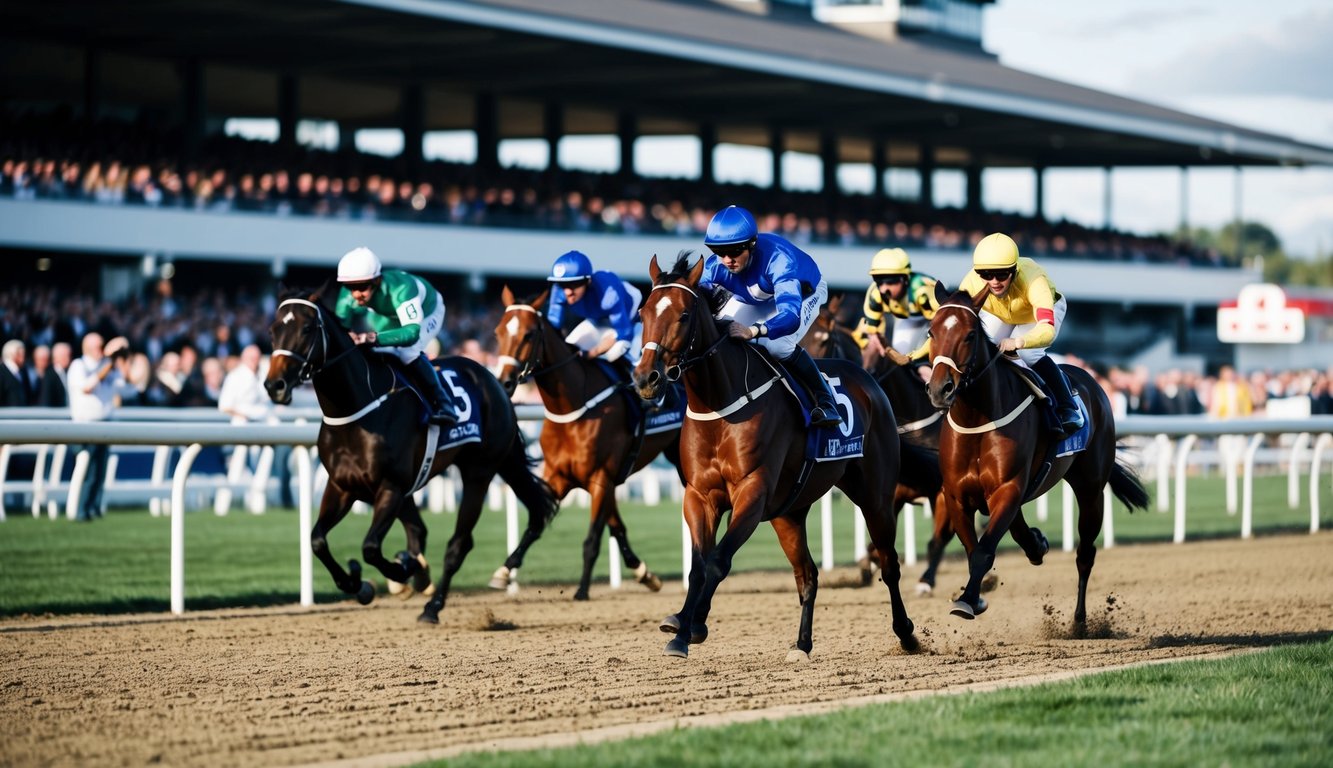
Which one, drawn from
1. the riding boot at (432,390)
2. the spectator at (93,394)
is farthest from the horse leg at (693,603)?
the spectator at (93,394)

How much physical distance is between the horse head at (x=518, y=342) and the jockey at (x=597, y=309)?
33 cm

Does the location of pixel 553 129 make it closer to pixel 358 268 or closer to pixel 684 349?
pixel 358 268

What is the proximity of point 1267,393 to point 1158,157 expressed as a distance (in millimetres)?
17126

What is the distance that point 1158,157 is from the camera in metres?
39.8

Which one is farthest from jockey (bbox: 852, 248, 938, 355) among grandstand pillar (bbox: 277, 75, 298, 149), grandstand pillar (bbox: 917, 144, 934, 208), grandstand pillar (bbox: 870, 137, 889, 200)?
grandstand pillar (bbox: 917, 144, 934, 208)

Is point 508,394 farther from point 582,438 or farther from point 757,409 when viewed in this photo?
point 757,409

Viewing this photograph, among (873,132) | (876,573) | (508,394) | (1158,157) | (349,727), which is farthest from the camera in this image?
(1158,157)

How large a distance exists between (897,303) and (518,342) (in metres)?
2.15

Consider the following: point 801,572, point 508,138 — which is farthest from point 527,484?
point 508,138

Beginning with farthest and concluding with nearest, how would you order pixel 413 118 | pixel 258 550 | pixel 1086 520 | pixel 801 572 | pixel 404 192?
pixel 413 118 < pixel 404 192 < pixel 258 550 < pixel 1086 520 < pixel 801 572

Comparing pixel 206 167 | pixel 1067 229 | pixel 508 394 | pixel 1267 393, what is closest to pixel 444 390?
pixel 508 394

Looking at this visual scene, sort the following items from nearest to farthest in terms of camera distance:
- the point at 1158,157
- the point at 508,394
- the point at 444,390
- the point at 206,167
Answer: the point at 444,390 → the point at 508,394 → the point at 206,167 → the point at 1158,157

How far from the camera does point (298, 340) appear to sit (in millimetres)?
7137

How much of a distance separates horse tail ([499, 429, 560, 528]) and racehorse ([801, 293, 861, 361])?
1.79 metres
